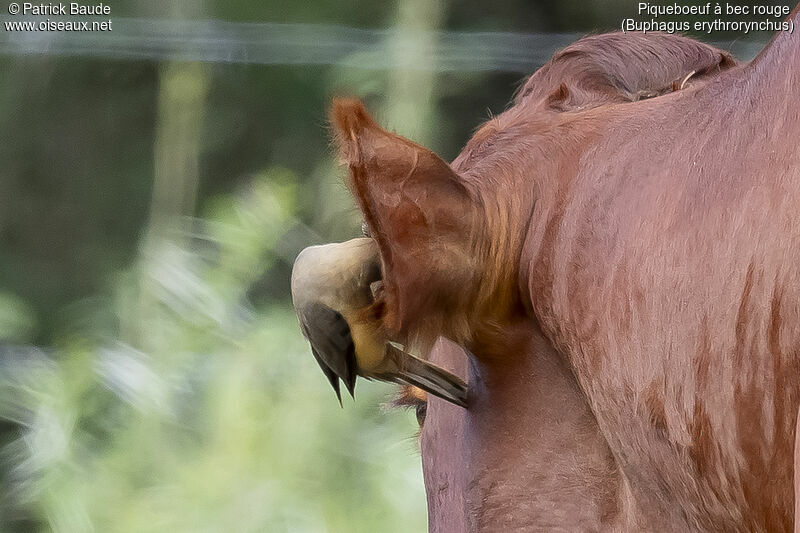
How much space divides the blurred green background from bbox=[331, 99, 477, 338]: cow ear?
1.36 meters

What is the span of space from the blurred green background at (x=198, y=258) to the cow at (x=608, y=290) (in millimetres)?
1294

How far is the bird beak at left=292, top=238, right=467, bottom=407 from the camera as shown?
586 millimetres

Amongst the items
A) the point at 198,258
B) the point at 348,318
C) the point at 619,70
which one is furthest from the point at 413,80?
the point at 348,318

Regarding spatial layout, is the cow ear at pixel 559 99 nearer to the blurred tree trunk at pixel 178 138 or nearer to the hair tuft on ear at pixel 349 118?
the hair tuft on ear at pixel 349 118

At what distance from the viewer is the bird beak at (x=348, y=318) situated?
1.92 feet

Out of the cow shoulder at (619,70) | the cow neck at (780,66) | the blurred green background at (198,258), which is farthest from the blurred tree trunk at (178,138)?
the cow neck at (780,66)

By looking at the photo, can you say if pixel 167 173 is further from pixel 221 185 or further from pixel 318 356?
pixel 318 356

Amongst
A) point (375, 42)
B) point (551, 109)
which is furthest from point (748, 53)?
point (551, 109)

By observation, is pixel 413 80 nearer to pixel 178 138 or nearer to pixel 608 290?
pixel 178 138

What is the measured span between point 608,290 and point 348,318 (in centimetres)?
15

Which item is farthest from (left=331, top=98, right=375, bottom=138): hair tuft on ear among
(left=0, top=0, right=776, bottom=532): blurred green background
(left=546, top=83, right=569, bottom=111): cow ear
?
(left=0, top=0, right=776, bottom=532): blurred green background

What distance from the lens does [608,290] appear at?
51cm

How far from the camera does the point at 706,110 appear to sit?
505 millimetres

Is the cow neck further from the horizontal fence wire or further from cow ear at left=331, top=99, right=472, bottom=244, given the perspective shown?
the horizontal fence wire
